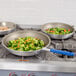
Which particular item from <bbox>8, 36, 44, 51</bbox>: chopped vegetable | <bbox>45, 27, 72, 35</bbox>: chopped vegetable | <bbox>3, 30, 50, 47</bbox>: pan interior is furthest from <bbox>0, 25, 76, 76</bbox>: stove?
<bbox>45, 27, 72, 35</bbox>: chopped vegetable

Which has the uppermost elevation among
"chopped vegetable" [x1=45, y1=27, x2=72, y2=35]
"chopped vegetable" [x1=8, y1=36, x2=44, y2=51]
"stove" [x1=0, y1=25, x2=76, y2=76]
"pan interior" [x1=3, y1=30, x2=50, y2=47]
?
"chopped vegetable" [x1=45, y1=27, x2=72, y2=35]

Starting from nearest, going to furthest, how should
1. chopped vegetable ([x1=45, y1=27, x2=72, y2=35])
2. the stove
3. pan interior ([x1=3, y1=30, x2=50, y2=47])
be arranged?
the stove, pan interior ([x1=3, y1=30, x2=50, y2=47]), chopped vegetable ([x1=45, y1=27, x2=72, y2=35])

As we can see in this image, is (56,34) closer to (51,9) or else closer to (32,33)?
(32,33)

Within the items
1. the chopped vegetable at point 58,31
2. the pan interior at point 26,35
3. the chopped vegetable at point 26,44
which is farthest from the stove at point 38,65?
the chopped vegetable at point 58,31

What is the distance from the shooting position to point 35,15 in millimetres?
1595

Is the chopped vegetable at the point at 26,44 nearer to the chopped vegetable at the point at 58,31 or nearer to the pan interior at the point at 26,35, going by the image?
the pan interior at the point at 26,35

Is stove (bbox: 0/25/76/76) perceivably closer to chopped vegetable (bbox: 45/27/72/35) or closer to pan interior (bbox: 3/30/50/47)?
pan interior (bbox: 3/30/50/47)

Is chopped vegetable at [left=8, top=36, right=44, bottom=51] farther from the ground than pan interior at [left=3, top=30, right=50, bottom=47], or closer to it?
closer to it

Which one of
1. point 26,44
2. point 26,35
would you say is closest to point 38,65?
point 26,44

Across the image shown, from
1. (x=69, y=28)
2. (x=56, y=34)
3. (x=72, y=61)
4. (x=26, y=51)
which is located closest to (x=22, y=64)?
(x=26, y=51)

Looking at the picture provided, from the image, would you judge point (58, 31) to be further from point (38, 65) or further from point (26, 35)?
point (38, 65)

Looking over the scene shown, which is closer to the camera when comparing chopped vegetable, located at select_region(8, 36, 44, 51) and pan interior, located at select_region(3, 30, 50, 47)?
chopped vegetable, located at select_region(8, 36, 44, 51)

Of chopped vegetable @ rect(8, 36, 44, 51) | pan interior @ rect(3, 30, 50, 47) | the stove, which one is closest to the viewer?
the stove

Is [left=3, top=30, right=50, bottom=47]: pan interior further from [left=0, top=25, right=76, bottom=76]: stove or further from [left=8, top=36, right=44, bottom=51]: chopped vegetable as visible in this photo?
[left=0, top=25, right=76, bottom=76]: stove
